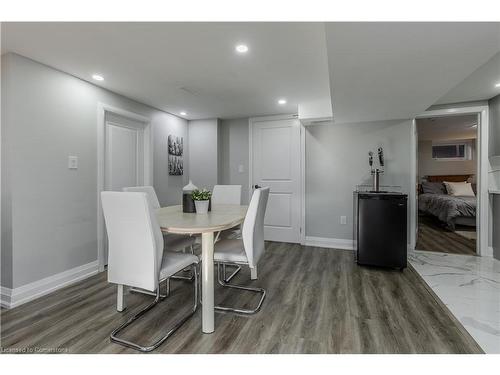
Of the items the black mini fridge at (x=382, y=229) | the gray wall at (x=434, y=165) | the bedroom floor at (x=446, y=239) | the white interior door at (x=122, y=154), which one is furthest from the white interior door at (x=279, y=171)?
the gray wall at (x=434, y=165)

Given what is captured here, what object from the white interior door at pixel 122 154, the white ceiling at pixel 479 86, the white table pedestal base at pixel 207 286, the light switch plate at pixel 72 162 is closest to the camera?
the white table pedestal base at pixel 207 286

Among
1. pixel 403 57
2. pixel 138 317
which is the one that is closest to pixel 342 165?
pixel 403 57

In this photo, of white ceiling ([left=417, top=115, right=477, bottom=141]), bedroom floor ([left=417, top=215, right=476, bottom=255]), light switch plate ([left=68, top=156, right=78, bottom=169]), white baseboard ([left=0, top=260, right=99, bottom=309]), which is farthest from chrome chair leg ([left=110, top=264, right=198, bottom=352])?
white ceiling ([left=417, top=115, right=477, bottom=141])

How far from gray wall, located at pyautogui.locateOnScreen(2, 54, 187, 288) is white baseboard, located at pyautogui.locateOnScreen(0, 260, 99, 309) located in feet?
0.16

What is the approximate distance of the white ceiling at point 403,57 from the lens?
1389 millimetres

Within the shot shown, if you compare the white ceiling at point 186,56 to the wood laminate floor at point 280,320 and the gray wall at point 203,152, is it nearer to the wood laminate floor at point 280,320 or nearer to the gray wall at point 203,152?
the gray wall at point 203,152

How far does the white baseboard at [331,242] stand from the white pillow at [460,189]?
147 inches

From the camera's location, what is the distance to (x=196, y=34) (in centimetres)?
183

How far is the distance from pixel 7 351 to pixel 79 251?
1.23 meters

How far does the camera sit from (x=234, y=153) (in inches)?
177

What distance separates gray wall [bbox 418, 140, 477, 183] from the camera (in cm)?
672

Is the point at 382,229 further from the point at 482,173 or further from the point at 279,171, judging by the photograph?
the point at 279,171

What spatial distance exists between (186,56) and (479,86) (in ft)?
10.3
